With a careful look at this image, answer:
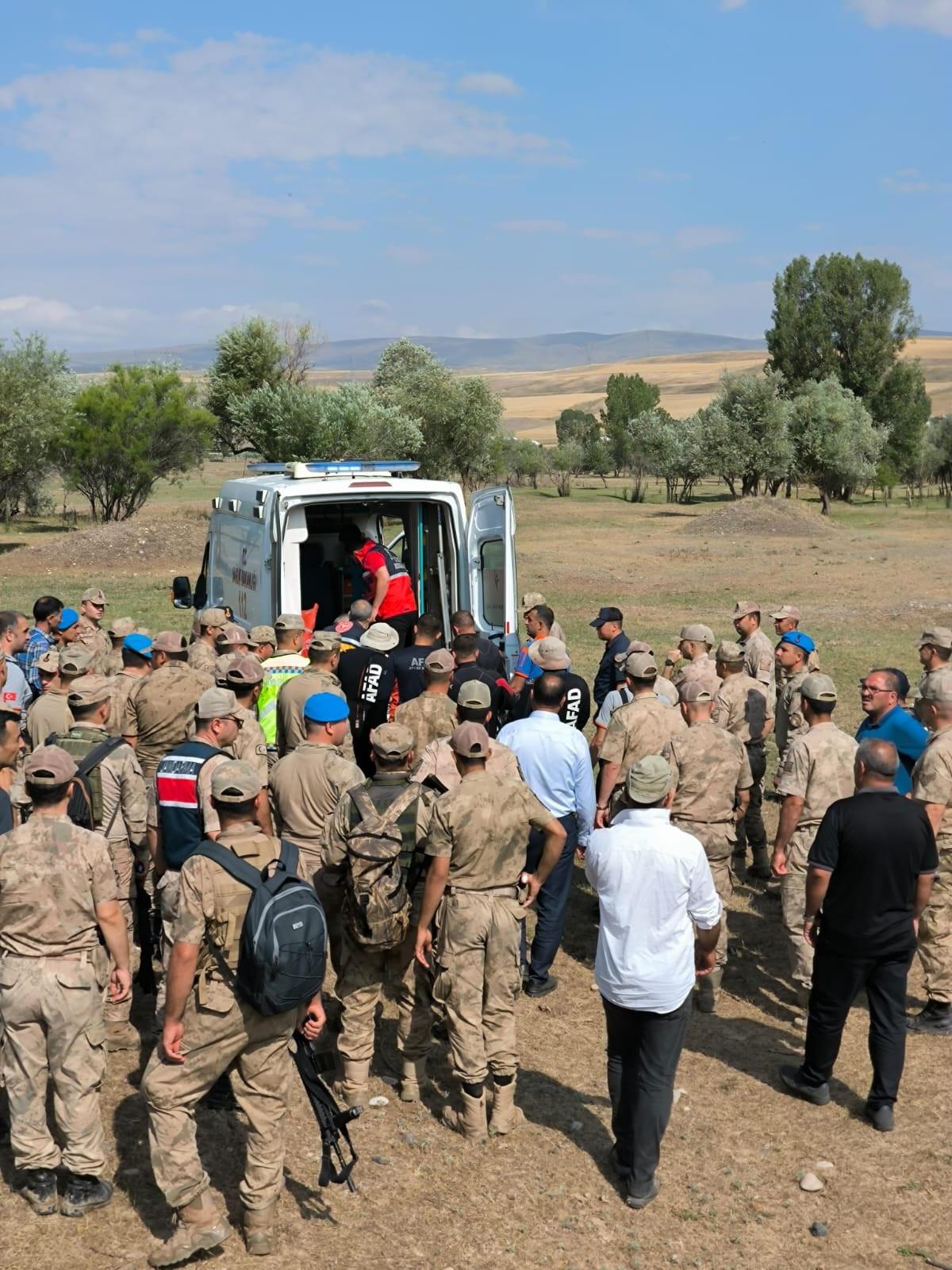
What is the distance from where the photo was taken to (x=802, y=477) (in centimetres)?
5341

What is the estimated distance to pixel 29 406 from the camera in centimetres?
3222

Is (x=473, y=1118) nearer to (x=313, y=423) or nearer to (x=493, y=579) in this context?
(x=493, y=579)

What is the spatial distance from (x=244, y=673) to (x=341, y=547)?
5.64 meters

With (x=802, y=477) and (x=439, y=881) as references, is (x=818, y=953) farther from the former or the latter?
(x=802, y=477)

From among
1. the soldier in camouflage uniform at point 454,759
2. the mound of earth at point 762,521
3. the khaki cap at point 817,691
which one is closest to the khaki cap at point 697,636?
the khaki cap at point 817,691

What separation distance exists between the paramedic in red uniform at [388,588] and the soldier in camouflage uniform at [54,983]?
5498mm

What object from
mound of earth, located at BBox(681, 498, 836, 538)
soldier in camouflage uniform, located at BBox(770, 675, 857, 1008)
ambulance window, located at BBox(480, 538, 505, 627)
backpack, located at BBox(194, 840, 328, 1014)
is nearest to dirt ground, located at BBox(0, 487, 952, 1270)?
backpack, located at BBox(194, 840, 328, 1014)

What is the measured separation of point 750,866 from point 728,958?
1633 millimetres

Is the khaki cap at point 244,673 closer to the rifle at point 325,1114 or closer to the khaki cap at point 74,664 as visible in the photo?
the khaki cap at point 74,664

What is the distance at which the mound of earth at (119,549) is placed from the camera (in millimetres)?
30562

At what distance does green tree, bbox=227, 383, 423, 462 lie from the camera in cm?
3759

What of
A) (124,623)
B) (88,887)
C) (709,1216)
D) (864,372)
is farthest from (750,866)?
(864,372)

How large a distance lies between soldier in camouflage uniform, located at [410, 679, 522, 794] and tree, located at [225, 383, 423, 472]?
31385 mm

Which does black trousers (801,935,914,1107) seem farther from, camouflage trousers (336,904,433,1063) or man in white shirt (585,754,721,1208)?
camouflage trousers (336,904,433,1063)
